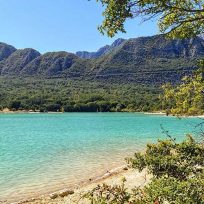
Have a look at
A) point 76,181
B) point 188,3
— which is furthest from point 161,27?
point 76,181

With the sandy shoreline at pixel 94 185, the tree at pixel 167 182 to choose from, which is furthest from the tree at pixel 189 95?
the sandy shoreline at pixel 94 185

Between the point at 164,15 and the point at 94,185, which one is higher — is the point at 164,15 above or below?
above

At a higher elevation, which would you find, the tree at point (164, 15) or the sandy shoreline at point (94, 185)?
the tree at point (164, 15)

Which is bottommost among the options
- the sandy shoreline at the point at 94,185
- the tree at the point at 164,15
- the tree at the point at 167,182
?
the sandy shoreline at the point at 94,185

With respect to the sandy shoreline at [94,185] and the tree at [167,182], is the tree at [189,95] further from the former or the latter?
the sandy shoreline at [94,185]

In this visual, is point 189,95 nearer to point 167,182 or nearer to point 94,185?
point 167,182

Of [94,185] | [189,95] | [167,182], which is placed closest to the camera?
[167,182]

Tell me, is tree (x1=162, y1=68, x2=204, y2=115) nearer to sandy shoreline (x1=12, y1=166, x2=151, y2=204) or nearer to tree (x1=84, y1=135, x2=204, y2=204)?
tree (x1=84, y1=135, x2=204, y2=204)

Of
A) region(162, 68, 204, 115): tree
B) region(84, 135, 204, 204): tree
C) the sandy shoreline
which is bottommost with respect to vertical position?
the sandy shoreline

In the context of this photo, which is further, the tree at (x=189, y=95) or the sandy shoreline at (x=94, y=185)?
the sandy shoreline at (x=94, y=185)

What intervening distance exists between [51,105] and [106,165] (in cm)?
17122

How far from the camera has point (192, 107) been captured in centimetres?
1209

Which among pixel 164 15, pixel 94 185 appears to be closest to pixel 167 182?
pixel 164 15

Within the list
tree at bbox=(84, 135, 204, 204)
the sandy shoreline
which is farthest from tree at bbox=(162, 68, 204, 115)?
the sandy shoreline
